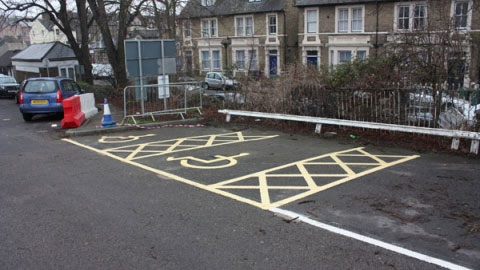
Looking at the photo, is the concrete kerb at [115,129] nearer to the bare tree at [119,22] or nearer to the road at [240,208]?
the road at [240,208]

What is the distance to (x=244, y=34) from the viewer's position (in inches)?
1682

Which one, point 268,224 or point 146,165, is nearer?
point 268,224

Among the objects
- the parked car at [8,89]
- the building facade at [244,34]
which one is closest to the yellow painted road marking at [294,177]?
the parked car at [8,89]

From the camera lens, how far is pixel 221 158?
908cm

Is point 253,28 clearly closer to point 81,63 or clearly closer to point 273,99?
point 81,63

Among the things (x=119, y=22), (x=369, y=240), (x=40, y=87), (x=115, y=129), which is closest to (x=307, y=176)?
(x=369, y=240)

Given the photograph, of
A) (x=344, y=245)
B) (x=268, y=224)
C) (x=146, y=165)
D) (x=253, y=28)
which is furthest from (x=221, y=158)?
(x=253, y=28)

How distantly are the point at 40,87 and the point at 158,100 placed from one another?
4.49 meters

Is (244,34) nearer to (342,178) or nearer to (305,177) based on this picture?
(305,177)

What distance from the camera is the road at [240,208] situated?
4.50 m

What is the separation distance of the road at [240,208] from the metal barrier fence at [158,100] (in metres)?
Answer: 4.39

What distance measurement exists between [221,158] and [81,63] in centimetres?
2226

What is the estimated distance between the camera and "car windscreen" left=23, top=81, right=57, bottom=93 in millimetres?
15680

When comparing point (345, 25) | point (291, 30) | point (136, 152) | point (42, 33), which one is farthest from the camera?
point (42, 33)
